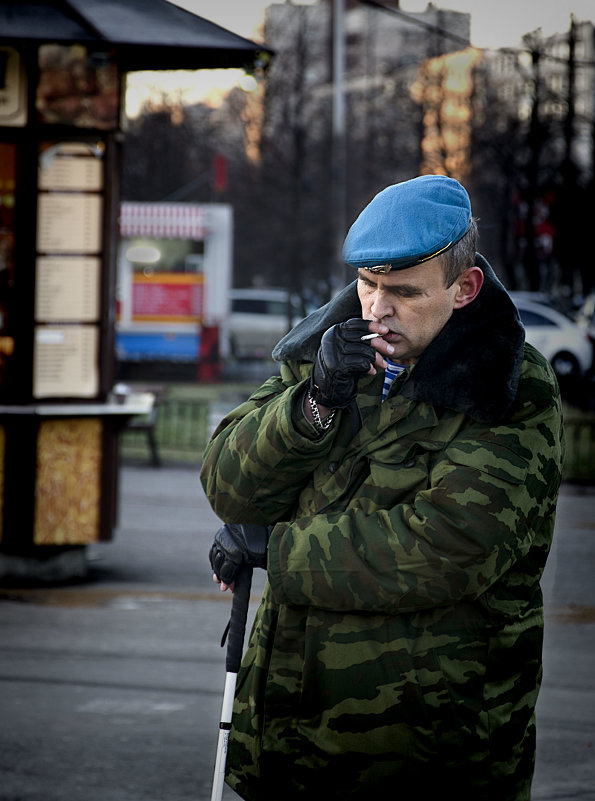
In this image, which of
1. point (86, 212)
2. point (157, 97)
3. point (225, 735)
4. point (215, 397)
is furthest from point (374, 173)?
point (225, 735)

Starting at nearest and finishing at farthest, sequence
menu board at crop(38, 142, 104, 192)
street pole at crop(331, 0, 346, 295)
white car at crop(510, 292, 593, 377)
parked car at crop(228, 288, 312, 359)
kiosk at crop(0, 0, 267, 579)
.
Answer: kiosk at crop(0, 0, 267, 579) → menu board at crop(38, 142, 104, 192) → white car at crop(510, 292, 593, 377) → street pole at crop(331, 0, 346, 295) → parked car at crop(228, 288, 312, 359)

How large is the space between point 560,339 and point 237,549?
22.4 m

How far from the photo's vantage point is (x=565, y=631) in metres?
6.61

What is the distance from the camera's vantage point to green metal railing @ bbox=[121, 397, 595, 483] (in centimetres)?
→ 1396

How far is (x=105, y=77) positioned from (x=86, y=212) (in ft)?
2.73

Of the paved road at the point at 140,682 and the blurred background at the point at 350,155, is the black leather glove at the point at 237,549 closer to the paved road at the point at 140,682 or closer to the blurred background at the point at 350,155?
the paved road at the point at 140,682

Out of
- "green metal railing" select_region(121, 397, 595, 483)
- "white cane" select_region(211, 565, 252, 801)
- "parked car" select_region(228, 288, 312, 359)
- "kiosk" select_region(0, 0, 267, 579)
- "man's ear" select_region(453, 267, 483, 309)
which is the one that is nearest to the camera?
"man's ear" select_region(453, 267, 483, 309)

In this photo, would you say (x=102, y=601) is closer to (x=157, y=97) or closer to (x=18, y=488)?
(x=18, y=488)

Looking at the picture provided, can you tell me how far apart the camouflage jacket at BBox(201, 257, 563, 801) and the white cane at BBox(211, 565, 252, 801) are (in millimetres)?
169

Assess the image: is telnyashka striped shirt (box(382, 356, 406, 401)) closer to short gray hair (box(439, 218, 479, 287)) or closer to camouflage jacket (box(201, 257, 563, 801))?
camouflage jacket (box(201, 257, 563, 801))

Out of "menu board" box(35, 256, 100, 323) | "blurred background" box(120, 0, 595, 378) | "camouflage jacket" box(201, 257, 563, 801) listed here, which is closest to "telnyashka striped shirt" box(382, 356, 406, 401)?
"camouflage jacket" box(201, 257, 563, 801)

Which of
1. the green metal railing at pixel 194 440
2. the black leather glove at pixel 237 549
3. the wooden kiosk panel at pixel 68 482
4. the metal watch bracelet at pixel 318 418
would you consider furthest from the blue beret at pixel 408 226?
the green metal railing at pixel 194 440

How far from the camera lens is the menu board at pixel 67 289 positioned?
732cm

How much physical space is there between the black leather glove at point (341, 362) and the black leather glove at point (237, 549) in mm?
331
